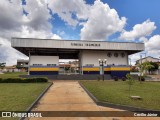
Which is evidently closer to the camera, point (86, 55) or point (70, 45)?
point (70, 45)

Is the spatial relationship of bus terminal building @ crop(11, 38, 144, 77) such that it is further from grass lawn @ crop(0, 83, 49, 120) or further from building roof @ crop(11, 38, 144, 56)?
grass lawn @ crop(0, 83, 49, 120)

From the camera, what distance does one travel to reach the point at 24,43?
3012cm

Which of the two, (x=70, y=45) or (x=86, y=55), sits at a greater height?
(x=70, y=45)

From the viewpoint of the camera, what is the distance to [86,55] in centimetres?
3444

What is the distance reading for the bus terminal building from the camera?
102 ft

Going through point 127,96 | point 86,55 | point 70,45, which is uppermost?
point 70,45

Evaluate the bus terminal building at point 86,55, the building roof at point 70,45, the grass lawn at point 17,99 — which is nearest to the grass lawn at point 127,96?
the grass lawn at point 17,99

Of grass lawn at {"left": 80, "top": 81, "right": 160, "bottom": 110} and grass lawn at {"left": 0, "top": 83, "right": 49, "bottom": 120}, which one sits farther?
grass lawn at {"left": 80, "top": 81, "right": 160, "bottom": 110}

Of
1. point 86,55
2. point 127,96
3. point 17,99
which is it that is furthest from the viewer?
point 86,55

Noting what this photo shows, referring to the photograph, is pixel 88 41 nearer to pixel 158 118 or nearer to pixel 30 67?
pixel 30 67

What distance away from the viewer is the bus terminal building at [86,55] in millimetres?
31047

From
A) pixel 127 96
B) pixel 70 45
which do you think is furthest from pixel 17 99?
pixel 70 45

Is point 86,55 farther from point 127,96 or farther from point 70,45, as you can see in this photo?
point 127,96

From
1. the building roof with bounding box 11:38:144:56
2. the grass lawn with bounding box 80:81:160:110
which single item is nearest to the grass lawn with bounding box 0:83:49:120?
the grass lawn with bounding box 80:81:160:110
